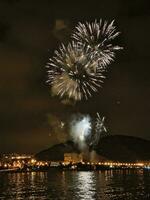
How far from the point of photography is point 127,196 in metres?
86.7

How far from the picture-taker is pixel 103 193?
305ft

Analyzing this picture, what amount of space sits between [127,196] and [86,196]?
Answer: 7860 millimetres

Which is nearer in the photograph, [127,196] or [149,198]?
[149,198]

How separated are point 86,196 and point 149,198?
12624mm

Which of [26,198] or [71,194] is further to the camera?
[71,194]

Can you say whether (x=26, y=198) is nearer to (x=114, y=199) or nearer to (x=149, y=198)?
(x=114, y=199)

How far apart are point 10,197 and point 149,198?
26.8 m

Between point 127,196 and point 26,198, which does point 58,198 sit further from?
point 127,196

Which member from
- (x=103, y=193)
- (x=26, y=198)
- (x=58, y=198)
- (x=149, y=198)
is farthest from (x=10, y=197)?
(x=149, y=198)

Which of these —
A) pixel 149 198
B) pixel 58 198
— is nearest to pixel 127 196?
pixel 149 198

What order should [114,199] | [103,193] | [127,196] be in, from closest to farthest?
[114,199] < [127,196] < [103,193]

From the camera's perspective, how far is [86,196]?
286ft

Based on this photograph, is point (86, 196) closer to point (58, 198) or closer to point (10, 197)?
point (58, 198)

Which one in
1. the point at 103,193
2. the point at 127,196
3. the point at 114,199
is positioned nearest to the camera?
the point at 114,199
